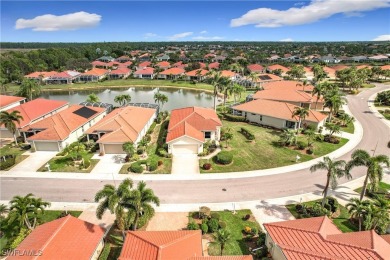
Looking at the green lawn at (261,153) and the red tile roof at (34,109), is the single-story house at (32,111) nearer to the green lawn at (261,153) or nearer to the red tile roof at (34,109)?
the red tile roof at (34,109)

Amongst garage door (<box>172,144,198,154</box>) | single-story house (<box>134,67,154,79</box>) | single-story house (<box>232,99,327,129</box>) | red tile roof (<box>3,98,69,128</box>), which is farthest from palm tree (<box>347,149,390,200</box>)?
single-story house (<box>134,67,154,79</box>)

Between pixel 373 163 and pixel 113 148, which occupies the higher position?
pixel 373 163

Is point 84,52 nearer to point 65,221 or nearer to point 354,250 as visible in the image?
point 65,221

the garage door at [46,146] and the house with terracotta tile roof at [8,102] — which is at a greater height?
the house with terracotta tile roof at [8,102]

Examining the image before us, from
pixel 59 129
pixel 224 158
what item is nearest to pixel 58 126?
pixel 59 129

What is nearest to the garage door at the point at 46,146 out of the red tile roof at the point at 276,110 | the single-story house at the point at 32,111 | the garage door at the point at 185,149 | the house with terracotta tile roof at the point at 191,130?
the single-story house at the point at 32,111

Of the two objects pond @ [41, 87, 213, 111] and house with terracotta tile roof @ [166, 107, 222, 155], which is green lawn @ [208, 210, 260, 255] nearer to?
house with terracotta tile roof @ [166, 107, 222, 155]

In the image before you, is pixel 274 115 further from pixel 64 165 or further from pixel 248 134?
pixel 64 165
